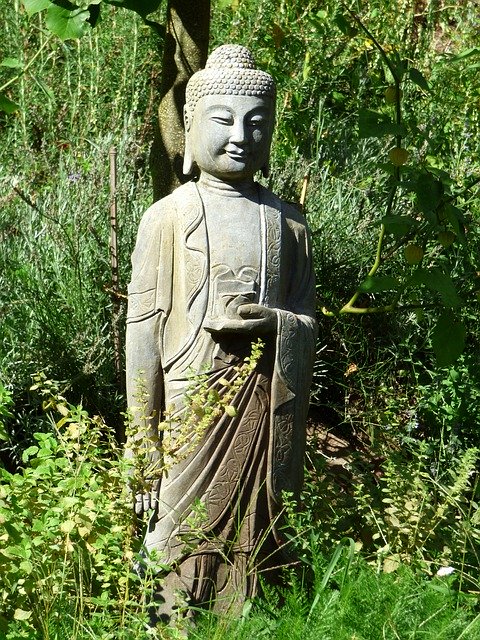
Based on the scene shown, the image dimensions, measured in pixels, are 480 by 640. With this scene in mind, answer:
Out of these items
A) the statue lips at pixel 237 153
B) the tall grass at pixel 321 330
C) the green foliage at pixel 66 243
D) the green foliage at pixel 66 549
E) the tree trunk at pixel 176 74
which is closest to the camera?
the green foliage at pixel 66 549

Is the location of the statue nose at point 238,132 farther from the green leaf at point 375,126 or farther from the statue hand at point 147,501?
the statue hand at point 147,501

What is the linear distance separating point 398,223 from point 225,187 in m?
0.81

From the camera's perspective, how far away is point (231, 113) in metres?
3.70

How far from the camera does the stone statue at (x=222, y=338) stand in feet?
12.2

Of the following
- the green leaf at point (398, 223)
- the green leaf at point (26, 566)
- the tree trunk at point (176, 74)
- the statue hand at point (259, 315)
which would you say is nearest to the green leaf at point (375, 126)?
the green leaf at point (398, 223)

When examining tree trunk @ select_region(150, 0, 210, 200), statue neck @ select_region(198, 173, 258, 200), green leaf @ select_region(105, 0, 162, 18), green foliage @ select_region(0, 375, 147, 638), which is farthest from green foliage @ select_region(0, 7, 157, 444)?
statue neck @ select_region(198, 173, 258, 200)

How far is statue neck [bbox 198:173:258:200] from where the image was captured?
3832 millimetres

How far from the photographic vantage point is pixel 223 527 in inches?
151

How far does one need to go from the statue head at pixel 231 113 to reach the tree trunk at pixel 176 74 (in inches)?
50.8

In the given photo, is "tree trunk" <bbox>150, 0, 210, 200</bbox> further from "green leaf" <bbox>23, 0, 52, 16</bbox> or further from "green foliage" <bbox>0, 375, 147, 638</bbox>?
"green foliage" <bbox>0, 375, 147, 638</bbox>

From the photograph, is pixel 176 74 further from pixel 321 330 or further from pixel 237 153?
pixel 321 330

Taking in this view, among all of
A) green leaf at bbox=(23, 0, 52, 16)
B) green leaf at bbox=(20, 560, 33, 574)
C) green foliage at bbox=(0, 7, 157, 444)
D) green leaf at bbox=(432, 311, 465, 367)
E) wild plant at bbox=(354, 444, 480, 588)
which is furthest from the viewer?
green foliage at bbox=(0, 7, 157, 444)

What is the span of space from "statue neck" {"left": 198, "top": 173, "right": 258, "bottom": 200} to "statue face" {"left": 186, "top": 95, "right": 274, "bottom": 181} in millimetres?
23

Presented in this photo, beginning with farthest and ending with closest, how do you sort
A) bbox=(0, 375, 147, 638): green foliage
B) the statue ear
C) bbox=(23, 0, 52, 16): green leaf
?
bbox=(23, 0, 52, 16): green leaf, the statue ear, bbox=(0, 375, 147, 638): green foliage
